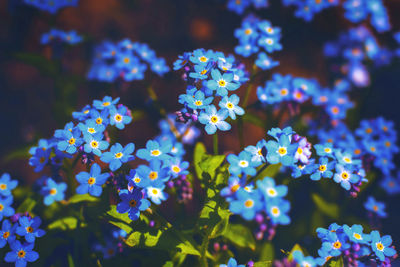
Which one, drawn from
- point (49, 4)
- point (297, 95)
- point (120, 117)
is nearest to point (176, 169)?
point (120, 117)

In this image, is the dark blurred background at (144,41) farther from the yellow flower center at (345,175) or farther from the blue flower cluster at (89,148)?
the yellow flower center at (345,175)

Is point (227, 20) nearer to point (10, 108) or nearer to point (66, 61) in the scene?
point (66, 61)

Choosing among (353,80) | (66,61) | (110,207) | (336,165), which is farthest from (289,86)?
(66,61)

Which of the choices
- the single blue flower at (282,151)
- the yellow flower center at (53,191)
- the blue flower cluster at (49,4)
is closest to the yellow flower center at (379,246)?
the single blue flower at (282,151)

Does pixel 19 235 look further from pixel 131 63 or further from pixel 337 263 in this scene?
pixel 337 263

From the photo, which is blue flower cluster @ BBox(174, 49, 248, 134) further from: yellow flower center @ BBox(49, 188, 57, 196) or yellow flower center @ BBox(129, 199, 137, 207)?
yellow flower center @ BBox(49, 188, 57, 196)
